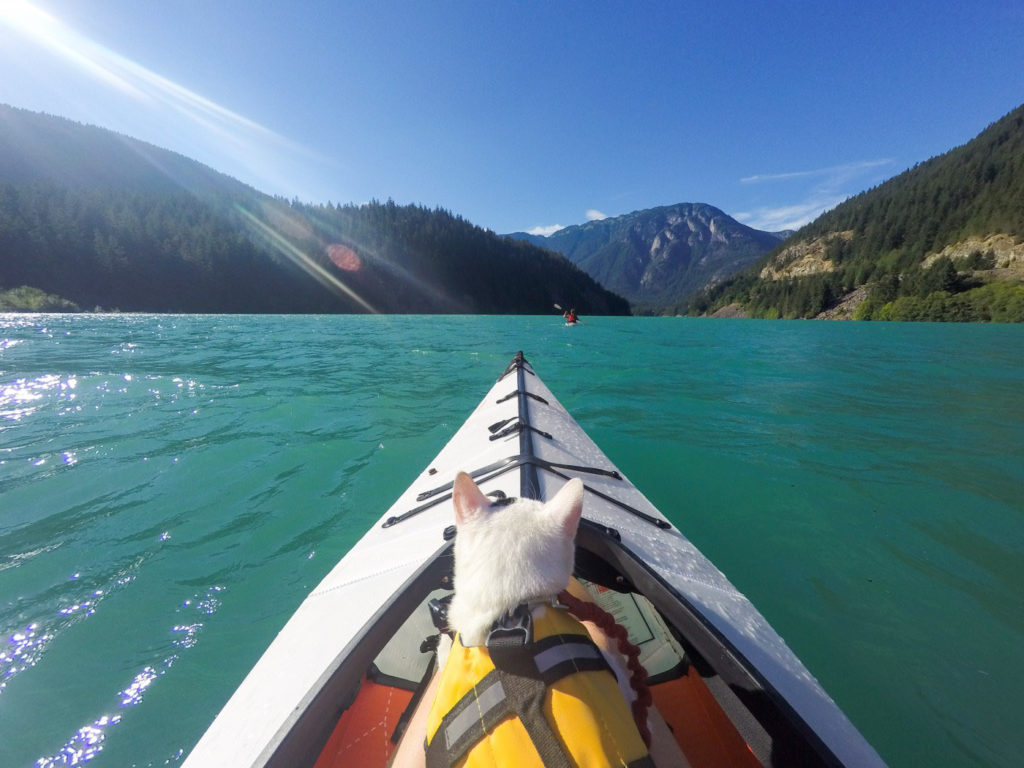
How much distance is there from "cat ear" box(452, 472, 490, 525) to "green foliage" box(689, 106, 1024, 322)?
72972 mm

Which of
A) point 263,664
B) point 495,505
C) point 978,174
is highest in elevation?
point 978,174

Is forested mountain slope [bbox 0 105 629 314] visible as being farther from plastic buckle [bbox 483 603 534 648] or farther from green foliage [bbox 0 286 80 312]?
plastic buckle [bbox 483 603 534 648]

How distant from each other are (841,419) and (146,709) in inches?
460

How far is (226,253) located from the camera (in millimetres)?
74875

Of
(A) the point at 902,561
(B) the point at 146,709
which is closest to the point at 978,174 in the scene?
(A) the point at 902,561

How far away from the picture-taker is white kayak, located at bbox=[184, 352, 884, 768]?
1.67 metres

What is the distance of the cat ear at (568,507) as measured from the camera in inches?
60.1

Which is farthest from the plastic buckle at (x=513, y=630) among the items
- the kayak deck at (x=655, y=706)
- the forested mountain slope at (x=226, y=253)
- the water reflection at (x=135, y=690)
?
the forested mountain slope at (x=226, y=253)

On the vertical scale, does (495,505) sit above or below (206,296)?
below

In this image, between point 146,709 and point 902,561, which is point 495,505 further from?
point 902,561

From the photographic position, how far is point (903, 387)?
12.4 metres

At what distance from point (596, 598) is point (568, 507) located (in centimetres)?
212

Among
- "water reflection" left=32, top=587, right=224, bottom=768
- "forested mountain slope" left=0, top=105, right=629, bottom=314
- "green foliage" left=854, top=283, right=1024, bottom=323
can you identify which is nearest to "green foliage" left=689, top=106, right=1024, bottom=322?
"green foliage" left=854, top=283, right=1024, bottom=323

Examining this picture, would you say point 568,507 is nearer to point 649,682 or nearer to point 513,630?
point 513,630
